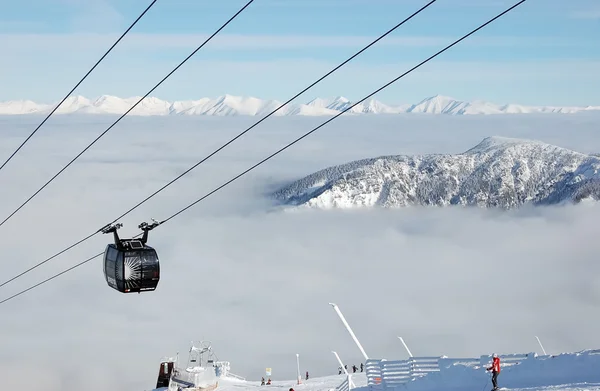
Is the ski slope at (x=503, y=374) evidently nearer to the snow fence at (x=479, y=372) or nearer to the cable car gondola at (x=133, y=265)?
the snow fence at (x=479, y=372)

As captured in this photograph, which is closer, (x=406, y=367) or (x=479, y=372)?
(x=479, y=372)

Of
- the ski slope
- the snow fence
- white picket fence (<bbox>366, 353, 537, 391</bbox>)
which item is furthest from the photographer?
white picket fence (<bbox>366, 353, 537, 391</bbox>)

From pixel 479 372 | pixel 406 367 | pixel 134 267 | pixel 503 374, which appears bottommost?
pixel 503 374

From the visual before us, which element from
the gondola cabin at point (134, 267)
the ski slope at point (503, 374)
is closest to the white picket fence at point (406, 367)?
the ski slope at point (503, 374)

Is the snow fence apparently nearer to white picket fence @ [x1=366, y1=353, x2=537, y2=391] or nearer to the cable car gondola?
white picket fence @ [x1=366, y1=353, x2=537, y2=391]

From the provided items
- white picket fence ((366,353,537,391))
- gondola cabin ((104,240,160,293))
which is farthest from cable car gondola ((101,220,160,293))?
white picket fence ((366,353,537,391))

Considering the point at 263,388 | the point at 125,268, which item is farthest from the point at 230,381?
the point at 125,268

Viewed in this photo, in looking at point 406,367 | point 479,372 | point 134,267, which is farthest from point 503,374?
point 134,267

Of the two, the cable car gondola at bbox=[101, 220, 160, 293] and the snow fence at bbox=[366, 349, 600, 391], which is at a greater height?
the cable car gondola at bbox=[101, 220, 160, 293]

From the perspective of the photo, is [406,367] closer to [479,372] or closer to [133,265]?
[479,372]
